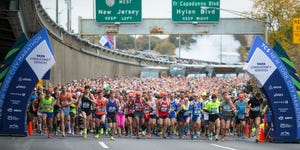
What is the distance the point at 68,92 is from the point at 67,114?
4.99ft

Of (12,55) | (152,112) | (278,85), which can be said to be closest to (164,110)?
(152,112)

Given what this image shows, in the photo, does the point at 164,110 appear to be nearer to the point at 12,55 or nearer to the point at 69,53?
the point at 12,55

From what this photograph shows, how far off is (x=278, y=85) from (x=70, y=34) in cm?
3012

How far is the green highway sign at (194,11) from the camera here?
4422 cm

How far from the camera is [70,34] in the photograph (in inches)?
2096

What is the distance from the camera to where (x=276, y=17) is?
155 ft

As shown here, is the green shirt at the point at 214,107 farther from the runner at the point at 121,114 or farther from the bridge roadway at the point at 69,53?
the bridge roadway at the point at 69,53

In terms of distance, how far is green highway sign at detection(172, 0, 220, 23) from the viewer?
145 feet

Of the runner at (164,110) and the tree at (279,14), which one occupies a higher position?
the tree at (279,14)

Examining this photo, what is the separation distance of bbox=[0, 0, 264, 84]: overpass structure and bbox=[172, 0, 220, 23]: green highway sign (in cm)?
37

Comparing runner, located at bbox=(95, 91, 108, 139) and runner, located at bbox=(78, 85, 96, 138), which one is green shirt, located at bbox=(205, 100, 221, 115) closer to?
runner, located at bbox=(95, 91, 108, 139)

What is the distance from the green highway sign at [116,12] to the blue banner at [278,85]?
20.0 meters

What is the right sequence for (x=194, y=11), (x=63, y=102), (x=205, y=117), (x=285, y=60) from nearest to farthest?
(x=285, y=60), (x=63, y=102), (x=205, y=117), (x=194, y=11)

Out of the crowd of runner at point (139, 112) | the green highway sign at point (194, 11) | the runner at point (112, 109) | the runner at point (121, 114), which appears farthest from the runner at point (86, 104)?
the green highway sign at point (194, 11)
